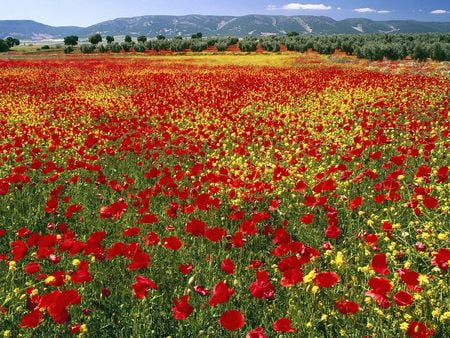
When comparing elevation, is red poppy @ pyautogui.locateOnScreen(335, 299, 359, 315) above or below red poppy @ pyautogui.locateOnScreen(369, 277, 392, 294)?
below

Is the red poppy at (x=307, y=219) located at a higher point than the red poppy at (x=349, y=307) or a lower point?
higher

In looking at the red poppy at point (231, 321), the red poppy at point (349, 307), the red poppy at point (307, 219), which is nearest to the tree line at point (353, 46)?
the red poppy at point (307, 219)

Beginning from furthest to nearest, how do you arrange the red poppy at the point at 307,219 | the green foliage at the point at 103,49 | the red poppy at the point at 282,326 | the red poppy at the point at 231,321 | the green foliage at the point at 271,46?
the green foliage at the point at 103,49 → the green foliage at the point at 271,46 → the red poppy at the point at 307,219 → the red poppy at the point at 282,326 → the red poppy at the point at 231,321

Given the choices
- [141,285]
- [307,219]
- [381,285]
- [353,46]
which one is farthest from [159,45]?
[381,285]

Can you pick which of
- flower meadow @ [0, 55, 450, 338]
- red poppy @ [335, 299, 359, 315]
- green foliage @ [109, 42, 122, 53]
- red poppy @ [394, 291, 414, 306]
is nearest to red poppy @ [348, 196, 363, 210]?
flower meadow @ [0, 55, 450, 338]

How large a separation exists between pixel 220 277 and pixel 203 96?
40.7 feet

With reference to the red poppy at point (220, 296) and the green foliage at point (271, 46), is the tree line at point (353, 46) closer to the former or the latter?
the green foliage at point (271, 46)

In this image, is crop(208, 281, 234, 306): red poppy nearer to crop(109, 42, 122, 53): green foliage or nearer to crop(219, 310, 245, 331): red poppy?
crop(219, 310, 245, 331): red poppy

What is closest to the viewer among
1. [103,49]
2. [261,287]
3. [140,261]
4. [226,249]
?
[261,287]

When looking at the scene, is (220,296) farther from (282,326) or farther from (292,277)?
(292,277)

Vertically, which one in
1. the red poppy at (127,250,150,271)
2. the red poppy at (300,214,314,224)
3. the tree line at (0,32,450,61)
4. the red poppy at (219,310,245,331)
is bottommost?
the red poppy at (219,310,245,331)

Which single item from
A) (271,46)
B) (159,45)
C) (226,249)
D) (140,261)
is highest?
(159,45)

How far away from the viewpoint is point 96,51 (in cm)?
7831

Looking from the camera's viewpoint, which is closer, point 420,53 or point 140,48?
point 420,53
